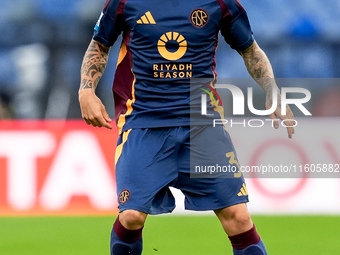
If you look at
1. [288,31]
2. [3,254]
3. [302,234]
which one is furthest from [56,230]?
[288,31]

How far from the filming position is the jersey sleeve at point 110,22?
366 cm

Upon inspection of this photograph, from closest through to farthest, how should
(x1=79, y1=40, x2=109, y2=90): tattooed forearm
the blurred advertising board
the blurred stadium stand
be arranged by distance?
(x1=79, y1=40, x2=109, y2=90): tattooed forearm
the blurred advertising board
the blurred stadium stand

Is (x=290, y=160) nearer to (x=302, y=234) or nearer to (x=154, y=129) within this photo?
(x=302, y=234)

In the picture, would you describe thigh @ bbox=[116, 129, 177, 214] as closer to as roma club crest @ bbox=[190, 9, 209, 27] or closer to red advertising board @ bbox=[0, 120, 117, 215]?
as roma club crest @ bbox=[190, 9, 209, 27]

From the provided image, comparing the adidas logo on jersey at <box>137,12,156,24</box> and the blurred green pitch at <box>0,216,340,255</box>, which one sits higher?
the adidas logo on jersey at <box>137,12,156,24</box>

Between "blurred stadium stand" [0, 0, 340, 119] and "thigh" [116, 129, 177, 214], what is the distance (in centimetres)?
461

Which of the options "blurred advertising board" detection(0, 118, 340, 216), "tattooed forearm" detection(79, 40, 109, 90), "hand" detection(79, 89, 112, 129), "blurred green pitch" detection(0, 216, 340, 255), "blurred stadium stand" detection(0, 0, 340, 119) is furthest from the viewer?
"blurred stadium stand" detection(0, 0, 340, 119)

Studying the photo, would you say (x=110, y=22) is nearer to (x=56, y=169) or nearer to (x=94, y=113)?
(x=94, y=113)

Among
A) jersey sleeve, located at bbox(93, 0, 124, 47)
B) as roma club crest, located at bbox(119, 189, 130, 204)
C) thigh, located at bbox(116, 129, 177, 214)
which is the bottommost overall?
as roma club crest, located at bbox(119, 189, 130, 204)

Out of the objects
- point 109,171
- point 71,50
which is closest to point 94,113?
point 109,171

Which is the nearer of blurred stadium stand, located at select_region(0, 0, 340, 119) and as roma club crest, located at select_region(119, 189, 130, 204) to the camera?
as roma club crest, located at select_region(119, 189, 130, 204)

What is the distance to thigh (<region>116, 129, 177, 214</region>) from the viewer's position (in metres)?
3.50

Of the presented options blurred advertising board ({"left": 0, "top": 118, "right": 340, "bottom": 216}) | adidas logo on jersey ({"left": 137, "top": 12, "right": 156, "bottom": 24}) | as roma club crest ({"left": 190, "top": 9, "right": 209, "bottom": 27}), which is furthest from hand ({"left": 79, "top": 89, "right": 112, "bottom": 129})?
blurred advertising board ({"left": 0, "top": 118, "right": 340, "bottom": 216})

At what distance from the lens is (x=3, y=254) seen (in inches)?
209
